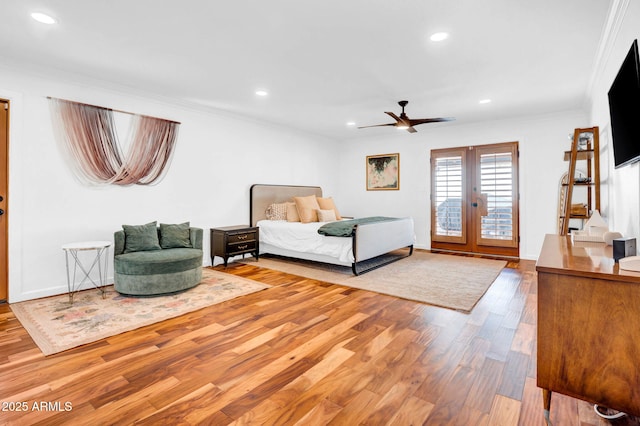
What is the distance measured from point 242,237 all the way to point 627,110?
4632 millimetres

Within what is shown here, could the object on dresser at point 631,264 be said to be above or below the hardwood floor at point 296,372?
above

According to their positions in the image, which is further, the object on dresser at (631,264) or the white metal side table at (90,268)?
the white metal side table at (90,268)

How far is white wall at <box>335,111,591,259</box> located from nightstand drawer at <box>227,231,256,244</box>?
3.25 metres

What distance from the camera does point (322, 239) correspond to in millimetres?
4797

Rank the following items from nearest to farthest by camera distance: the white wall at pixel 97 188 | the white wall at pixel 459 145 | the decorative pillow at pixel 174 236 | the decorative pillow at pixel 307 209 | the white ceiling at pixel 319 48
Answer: the white ceiling at pixel 319 48, the white wall at pixel 97 188, the decorative pillow at pixel 174 236, the white wall at pixel 459 145, the decorative pillow at pixel 307 209

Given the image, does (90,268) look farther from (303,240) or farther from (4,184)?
(303,240)

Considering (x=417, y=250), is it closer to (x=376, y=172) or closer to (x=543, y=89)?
(x=376, y=172)

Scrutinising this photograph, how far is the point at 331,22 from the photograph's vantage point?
2615 millimetres

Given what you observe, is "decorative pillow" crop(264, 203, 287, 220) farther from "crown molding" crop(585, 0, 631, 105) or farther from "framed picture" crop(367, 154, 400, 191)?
"crown molding" crop(585, 0, 631, 105)

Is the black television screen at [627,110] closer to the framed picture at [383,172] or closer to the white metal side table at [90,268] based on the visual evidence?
the white metal side table at [90,268]

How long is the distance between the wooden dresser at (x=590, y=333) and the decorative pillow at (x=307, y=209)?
4379 mm

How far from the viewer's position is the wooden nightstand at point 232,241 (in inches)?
198

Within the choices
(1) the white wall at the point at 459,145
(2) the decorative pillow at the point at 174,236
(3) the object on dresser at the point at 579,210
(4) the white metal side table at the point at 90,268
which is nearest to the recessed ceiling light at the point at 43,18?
(4) the white metal side table at the point at 90,268

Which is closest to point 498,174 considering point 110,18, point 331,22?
point 331,22
